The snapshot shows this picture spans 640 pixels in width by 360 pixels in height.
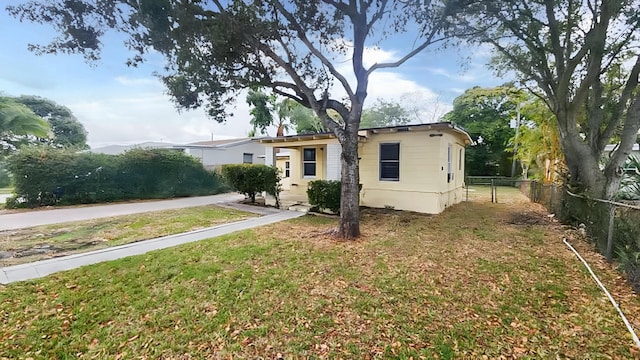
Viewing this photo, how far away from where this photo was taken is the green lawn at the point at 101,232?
214 inches

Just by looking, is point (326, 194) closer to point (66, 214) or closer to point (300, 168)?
point (300, 168)

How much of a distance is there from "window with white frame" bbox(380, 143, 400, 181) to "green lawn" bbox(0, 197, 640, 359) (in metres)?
4.76

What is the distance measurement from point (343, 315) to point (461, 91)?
108ft

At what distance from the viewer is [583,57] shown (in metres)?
6.78

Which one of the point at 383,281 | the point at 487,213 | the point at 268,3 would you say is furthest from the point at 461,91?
the point at 383,281

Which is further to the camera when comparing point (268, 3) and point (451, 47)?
point (451, 47)

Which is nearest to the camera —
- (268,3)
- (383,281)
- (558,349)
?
(558,349)

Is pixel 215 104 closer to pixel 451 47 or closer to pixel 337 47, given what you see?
pixel 337 47

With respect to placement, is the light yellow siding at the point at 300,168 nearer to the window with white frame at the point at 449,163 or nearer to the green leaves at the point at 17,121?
the window with white frame at the point at 449,163

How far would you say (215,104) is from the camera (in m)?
8.24

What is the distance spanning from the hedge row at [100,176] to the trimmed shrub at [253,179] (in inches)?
154

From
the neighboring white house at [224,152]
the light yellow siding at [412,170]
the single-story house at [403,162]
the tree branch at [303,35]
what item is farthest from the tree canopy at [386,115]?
the tree branch at [303,35]

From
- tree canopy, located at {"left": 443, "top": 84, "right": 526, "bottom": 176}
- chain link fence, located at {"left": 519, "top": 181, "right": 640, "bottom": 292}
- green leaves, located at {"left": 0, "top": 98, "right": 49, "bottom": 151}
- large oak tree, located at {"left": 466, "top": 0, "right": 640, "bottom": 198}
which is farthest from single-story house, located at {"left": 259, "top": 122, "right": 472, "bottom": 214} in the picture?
tree canopy, located at {"left": 443, "top": 84, "right": 526, "bottom": 176}

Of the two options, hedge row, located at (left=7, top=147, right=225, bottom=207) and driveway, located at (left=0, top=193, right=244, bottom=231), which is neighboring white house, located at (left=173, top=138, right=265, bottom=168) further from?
driveway, located at (left=0, top=193, right=244, bottom=231)
